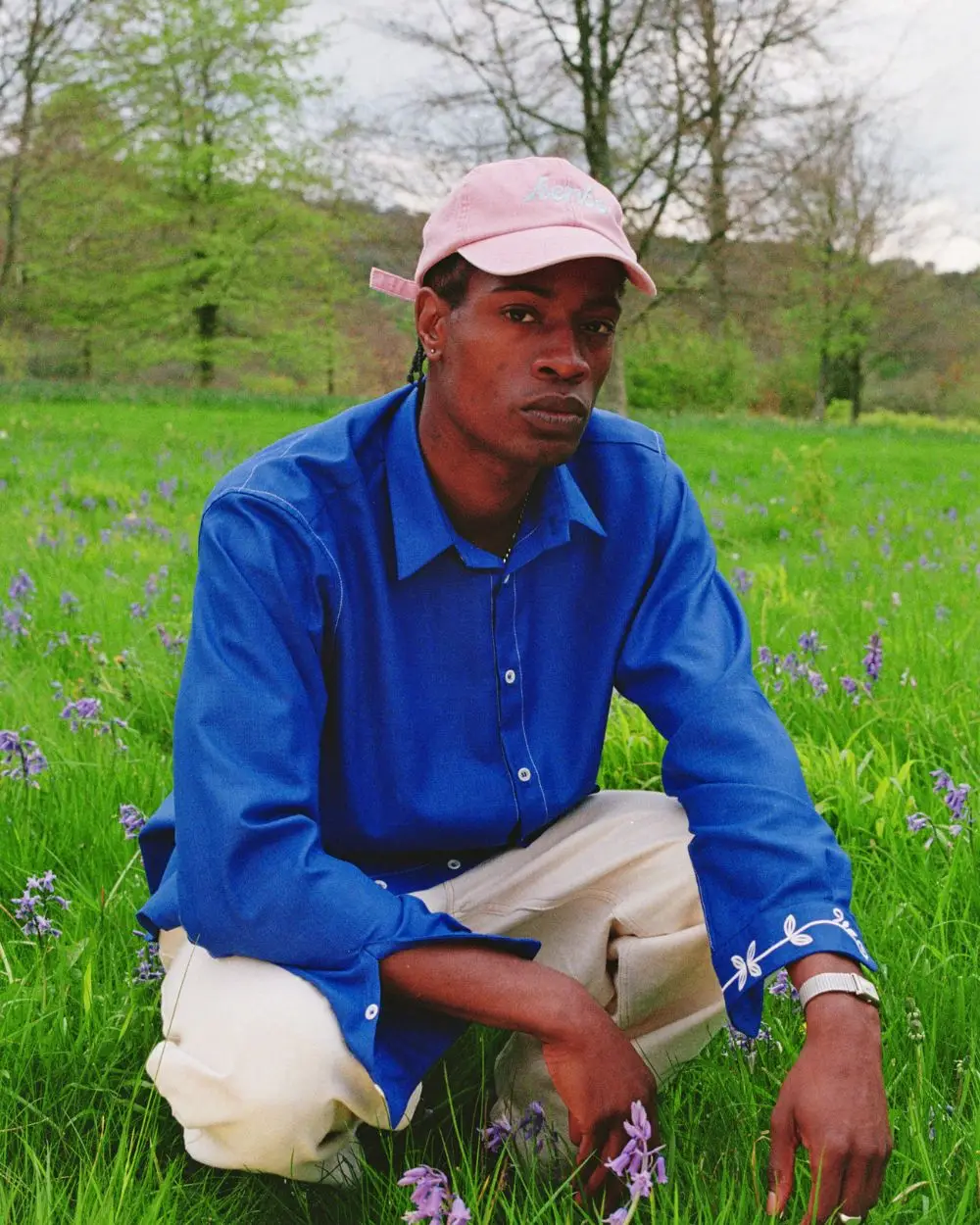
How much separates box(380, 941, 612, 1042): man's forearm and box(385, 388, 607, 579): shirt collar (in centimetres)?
65

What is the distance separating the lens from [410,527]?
82.9 inches

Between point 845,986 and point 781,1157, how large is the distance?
0.84 feet

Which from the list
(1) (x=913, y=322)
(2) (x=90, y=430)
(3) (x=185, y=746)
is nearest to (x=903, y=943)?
(3) (x=185, y=746)

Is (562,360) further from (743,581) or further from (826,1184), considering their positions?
(743,581)

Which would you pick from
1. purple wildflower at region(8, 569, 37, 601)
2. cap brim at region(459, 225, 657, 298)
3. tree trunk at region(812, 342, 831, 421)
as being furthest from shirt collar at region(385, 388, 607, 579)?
tree trunk at region(812, 342, 831, 421)

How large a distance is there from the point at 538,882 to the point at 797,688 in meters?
1.75

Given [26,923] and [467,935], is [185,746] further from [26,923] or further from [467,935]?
[26,923]

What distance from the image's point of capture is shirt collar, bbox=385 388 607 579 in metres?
2.10

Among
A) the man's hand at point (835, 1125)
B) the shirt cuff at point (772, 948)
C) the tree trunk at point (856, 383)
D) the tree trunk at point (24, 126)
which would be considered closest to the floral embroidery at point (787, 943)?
the shirt cuff at point (772, 948)

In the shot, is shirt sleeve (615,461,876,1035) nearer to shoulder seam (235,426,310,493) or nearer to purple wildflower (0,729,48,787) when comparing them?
shoulder seam (235,426,310,493)

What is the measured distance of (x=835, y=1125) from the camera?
5.15 ft

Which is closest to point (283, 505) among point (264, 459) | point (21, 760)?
point (264, 459)

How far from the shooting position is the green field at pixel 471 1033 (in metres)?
1.84

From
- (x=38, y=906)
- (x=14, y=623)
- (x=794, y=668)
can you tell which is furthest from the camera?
(x=14, y=623)
